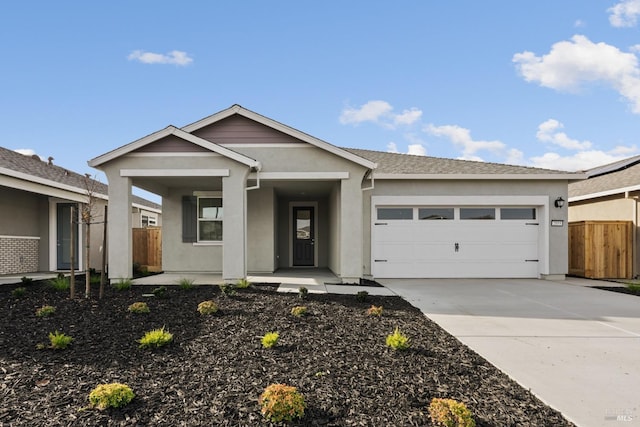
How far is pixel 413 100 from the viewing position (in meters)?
14.1

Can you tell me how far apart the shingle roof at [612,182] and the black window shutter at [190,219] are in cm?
1386

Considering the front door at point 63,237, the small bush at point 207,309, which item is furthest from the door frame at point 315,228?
the small bush at point 207,309

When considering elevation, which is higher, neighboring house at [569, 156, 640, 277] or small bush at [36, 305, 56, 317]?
Answer: neighboring house at [569, 156, 640, 277]

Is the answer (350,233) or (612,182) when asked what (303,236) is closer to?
(350,233)

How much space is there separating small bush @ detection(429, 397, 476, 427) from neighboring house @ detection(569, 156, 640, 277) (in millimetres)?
13136

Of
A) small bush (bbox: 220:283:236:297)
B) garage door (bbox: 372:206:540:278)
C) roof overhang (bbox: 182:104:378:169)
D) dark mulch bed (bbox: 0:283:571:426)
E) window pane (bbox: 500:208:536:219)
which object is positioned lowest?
dark mulch bed (bbox: 0:283:571:426)

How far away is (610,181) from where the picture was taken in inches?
553

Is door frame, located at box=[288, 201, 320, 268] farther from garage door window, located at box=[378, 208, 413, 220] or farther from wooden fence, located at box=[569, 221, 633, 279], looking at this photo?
wooden fence, located at box=[569, 221, 633, 279]

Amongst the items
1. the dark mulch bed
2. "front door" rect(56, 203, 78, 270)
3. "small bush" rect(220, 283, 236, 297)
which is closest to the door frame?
"small bush" rect(220, 283, 236, 297)

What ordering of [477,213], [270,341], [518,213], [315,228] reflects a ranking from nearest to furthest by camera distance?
[270,341] < [477,213] < [518,213] < [315,228]

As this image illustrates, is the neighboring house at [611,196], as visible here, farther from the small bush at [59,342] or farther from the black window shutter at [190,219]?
the small bush at [59,342]

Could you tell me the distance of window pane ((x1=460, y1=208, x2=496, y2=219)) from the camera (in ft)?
38.0

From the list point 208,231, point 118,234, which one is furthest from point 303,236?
point 118,234

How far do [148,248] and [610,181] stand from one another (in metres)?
17.3
